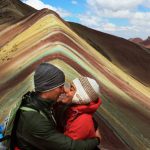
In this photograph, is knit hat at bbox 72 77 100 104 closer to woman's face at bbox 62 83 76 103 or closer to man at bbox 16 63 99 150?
woman's face at bbox 62 83 76 103

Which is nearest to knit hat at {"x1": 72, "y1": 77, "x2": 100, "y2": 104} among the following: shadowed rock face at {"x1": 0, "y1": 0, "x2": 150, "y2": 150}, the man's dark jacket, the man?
the man

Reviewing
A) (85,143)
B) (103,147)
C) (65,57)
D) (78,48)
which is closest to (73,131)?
(85,143)

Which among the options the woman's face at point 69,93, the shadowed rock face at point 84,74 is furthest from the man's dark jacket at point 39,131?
the shadowed rock face at point 84,74

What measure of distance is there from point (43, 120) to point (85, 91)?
0.66 m

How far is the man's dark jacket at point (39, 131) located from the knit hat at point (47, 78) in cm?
13

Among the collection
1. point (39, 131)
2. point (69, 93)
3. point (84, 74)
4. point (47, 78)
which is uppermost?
point (47, 78)

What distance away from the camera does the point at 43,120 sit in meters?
4.32

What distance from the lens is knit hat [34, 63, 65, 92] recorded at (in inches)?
177

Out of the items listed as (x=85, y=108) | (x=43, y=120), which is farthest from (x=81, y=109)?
(x=43, y=120)

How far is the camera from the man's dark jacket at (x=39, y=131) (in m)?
4.32

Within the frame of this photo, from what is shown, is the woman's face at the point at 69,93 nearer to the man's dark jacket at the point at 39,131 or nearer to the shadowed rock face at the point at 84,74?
the man's dark jacket at the point at 39,131

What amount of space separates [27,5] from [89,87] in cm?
6953

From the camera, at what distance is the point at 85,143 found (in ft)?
14.8

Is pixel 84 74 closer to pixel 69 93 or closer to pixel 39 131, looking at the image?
pixel 69 93
